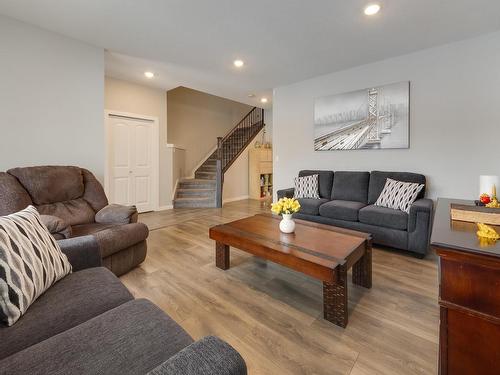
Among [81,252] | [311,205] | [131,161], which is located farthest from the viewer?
[131,161]

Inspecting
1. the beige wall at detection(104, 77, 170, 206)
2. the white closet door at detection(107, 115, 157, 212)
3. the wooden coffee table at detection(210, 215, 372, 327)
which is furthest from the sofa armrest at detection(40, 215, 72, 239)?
the beige wall at detection(104, 77, 170, 206)

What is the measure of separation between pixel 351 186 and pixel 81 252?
11.5 ft

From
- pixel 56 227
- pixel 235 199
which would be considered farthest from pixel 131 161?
pixel 56 227

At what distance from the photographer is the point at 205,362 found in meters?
0.64

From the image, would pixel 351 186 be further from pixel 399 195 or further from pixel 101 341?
pixel 101 341

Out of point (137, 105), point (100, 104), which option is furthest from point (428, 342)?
point (137, 105)

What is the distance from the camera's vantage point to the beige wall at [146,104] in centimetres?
438

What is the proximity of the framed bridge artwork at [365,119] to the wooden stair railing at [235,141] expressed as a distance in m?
2.61

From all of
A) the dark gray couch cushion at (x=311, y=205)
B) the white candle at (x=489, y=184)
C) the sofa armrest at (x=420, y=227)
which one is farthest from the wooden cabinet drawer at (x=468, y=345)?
the dark gray couch cushion at (x=311, y=205)

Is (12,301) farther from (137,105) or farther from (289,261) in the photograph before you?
(137,105)

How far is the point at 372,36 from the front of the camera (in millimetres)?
2898

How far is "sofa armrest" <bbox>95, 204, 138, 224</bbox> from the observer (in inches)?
100

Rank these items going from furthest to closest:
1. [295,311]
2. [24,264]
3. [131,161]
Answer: [131,161]
[295,311]
[24,264]

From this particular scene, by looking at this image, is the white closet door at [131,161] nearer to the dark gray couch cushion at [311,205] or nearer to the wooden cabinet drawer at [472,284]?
the dark gray couch cushion at [311,205]
